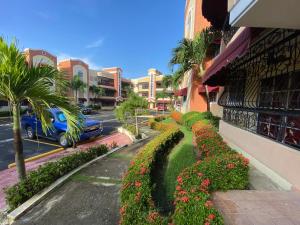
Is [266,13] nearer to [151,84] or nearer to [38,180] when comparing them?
[38,180]

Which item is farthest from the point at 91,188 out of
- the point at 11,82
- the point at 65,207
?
the point at 11,82

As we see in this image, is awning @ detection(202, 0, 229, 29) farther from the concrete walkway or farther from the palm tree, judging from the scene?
the concrete walkway

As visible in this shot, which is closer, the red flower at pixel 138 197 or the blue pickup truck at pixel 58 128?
the red flower at pixel 138 197

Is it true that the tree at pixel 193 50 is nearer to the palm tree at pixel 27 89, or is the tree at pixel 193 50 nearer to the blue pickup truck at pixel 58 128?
the blue pickup truck at pixel 58 128

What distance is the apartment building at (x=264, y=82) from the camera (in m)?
2.54

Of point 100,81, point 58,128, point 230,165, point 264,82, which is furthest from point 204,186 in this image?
point 100,81

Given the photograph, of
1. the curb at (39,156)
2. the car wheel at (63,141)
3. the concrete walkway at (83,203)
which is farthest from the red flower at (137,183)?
the car wheel at (63,141)

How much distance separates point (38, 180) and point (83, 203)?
1.32 m

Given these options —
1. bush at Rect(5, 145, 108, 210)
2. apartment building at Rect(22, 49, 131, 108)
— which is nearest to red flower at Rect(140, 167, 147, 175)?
bush at Rect(5, 145, 108, 210)

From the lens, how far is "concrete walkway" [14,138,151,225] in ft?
10.6

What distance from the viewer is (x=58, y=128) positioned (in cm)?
959

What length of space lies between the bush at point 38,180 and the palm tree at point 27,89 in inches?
13.9

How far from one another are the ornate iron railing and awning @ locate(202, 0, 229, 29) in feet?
5.37

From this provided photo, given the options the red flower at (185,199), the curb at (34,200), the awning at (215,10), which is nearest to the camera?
the red flower at (185,199)
